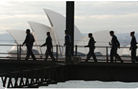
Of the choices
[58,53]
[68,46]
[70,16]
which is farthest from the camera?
[58,53]

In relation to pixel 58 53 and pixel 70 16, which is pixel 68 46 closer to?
pixel 70 16

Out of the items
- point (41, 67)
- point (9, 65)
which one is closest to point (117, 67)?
point (41, 67)

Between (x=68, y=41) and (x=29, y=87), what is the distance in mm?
3380

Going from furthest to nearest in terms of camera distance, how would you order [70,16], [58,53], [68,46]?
[58,53], [70,16], [68,46]

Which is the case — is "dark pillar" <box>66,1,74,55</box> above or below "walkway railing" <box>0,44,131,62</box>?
above

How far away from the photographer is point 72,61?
761 inches

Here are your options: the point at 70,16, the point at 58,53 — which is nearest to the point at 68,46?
the point at 70,16

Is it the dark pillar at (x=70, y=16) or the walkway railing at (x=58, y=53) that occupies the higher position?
the dark pillar at (x=70, y=16)

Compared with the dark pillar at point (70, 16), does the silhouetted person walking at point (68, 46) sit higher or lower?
lower

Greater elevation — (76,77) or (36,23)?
(36,23)

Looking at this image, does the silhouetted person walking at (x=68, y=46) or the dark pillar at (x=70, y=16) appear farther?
the dark pillar at (x=70, y=16)

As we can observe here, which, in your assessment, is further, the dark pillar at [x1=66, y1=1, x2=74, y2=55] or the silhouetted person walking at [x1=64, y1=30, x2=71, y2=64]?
the dark pillar at [x1=66, y1=1, x2=74, y2=55]

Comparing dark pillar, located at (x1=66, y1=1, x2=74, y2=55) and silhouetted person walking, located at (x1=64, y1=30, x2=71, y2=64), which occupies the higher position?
dark pillar, located at (x1=66, y1=1, x2=74, y2=55)

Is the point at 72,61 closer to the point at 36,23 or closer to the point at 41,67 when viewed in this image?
the point at 41,67
